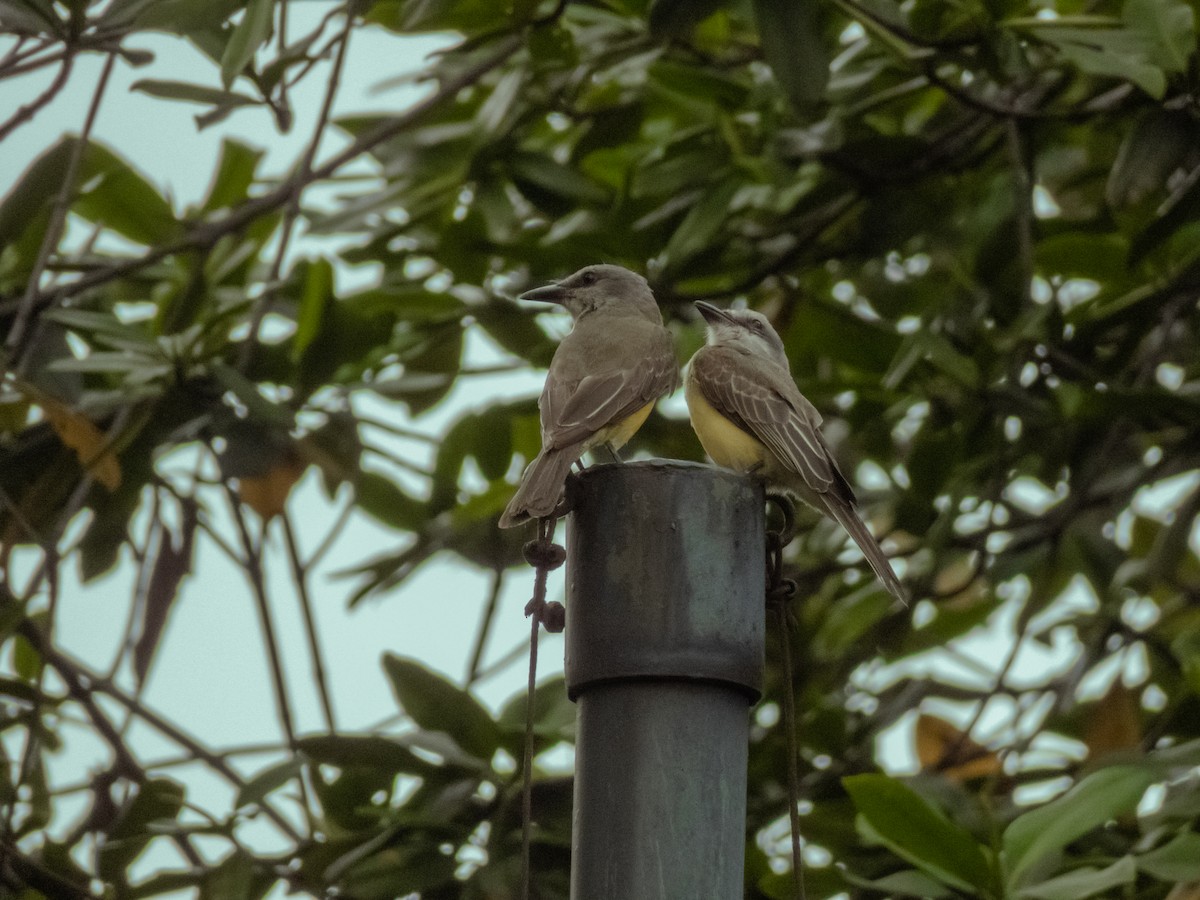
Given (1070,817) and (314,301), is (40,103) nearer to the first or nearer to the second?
(314,301)

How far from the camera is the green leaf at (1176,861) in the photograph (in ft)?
13.1

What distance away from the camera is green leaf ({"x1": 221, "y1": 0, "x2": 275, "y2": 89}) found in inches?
154

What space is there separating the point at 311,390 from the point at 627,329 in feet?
3.41

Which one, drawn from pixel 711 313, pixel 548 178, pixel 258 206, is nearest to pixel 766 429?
pixel 711 313

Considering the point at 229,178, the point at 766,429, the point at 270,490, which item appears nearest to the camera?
the point at 766,429

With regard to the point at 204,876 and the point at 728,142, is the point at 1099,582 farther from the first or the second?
the point at 204,876

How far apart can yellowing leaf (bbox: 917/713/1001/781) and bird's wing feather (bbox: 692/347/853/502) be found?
1.44 meters

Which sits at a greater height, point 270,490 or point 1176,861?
point 270,490

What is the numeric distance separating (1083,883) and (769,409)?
1387 millimetres

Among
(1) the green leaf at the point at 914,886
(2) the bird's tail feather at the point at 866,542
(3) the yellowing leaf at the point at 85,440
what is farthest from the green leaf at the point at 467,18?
(1) the green leaf at the point at 914,886

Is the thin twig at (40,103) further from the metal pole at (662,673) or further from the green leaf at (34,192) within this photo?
the metal pole at (662,673)

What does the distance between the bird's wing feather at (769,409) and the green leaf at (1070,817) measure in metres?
0.88

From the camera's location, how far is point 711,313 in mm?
5371

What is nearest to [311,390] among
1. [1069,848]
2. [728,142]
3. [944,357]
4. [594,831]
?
[728,142]
